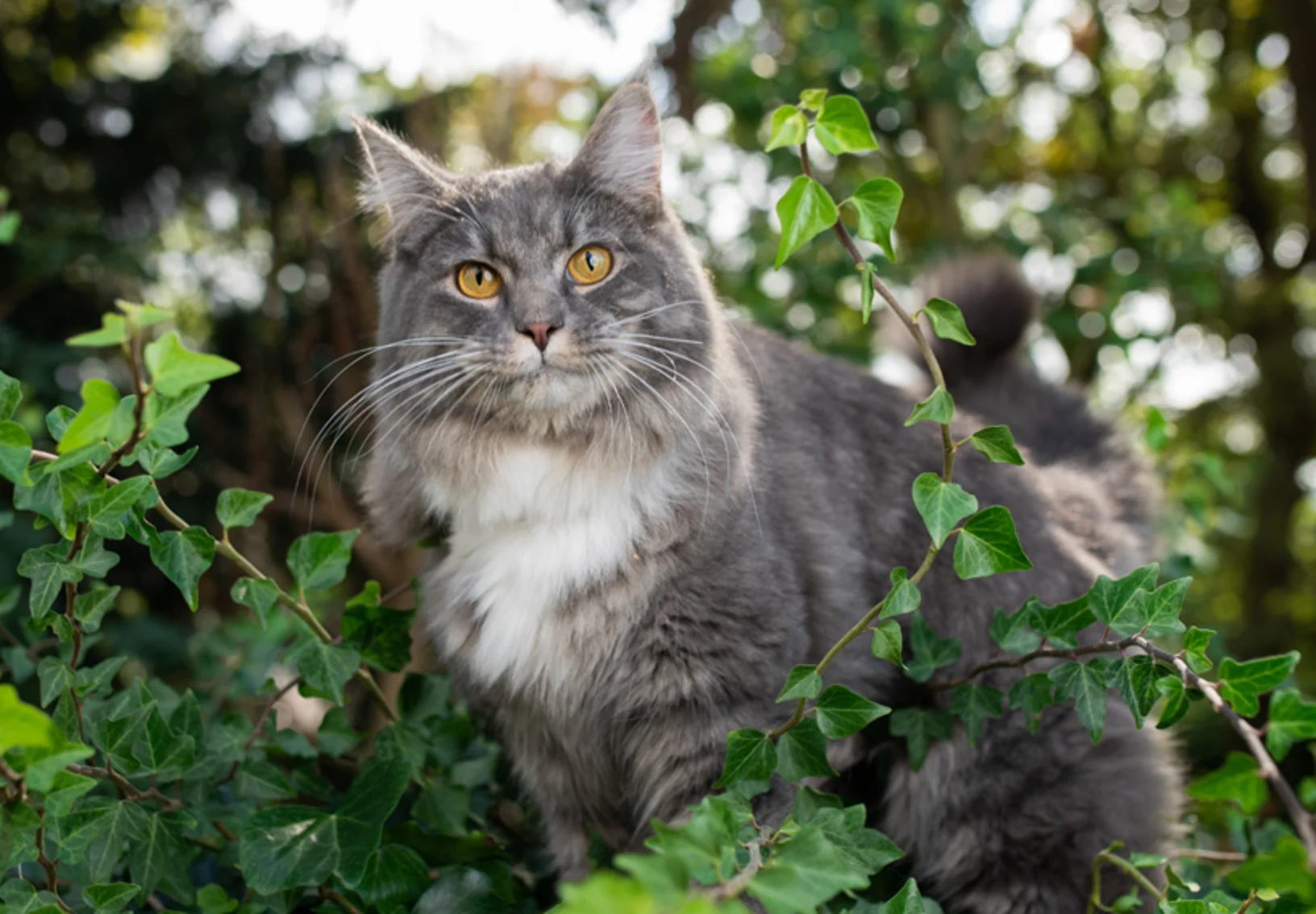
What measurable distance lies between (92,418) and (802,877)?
90cm

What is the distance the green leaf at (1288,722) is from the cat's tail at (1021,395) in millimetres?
1522

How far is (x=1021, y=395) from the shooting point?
117 inches

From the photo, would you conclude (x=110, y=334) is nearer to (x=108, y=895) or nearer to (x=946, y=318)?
(x=108, y=895)

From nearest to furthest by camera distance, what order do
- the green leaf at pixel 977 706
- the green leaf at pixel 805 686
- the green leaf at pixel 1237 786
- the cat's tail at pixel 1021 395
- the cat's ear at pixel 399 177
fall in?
the green leaf at pixel 1237 786, the green leaf at pixel 805 686, the green leaf at pixel 977 706, the cat's ear at pixel 399 177, the cat's tail at pixel 1021 395

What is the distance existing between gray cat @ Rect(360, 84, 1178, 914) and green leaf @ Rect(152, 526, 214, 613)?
54 cm

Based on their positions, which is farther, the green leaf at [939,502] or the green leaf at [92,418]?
the green leaf at [939,502]

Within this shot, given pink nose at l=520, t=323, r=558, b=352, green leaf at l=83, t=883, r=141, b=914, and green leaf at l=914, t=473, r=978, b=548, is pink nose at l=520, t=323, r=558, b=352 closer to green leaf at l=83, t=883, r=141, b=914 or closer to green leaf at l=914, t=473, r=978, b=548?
green leaf at l=914, t=473, r=978, b=548

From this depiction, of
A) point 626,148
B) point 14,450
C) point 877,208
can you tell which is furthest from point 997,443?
point 14,450

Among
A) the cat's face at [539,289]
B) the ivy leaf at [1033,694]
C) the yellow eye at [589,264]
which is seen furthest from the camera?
the yellow eye at [589,264]

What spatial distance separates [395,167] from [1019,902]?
202 cm

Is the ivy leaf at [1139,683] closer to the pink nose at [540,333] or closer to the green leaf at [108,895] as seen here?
the pink nose at [540,333]

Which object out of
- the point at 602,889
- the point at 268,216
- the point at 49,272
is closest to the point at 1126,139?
the point at 268,216

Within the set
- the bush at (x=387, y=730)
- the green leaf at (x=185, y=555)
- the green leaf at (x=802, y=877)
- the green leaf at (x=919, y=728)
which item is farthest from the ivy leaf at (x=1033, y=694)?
the green leaf at (x=185, y=555)

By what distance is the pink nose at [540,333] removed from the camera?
197 centimetres
